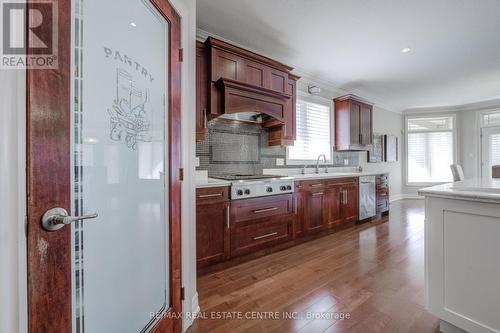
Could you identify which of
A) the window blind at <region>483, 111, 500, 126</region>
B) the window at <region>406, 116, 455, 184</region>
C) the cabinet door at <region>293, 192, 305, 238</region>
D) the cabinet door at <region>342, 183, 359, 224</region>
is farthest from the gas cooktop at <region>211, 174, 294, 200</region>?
the window blind at <region>483, 111, 500, 126</region>

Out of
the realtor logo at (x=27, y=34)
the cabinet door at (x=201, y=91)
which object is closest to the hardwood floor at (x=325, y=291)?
the cabinet door at (x=201, y=91)

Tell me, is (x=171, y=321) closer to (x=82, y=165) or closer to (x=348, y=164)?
(x=82, y=165)

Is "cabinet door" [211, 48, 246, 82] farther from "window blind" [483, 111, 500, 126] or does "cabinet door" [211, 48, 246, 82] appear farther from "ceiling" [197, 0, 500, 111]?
"window blind" [483, 111, 500, 126]

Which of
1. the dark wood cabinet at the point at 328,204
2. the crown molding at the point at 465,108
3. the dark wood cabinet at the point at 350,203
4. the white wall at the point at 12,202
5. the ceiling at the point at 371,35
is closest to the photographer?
the white wall at the point at 12,202

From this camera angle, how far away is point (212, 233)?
7.22 ft

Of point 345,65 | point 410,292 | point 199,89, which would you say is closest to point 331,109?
point 345,65

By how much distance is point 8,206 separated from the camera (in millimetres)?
572

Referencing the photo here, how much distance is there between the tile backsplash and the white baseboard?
4.88 ft

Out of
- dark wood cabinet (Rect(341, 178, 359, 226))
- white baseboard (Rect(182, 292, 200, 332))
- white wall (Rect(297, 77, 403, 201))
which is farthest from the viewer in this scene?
white wall (Rect(297, 77, 403, 201))

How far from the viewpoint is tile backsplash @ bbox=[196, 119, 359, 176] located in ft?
9.18

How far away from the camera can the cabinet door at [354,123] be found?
14.2 ft

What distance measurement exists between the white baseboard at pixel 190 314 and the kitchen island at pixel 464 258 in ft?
5.20

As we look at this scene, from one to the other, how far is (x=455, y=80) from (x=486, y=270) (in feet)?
15.8

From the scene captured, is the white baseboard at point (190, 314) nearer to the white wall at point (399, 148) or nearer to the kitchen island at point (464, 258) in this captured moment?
the kitchen island at point (464, 258)
